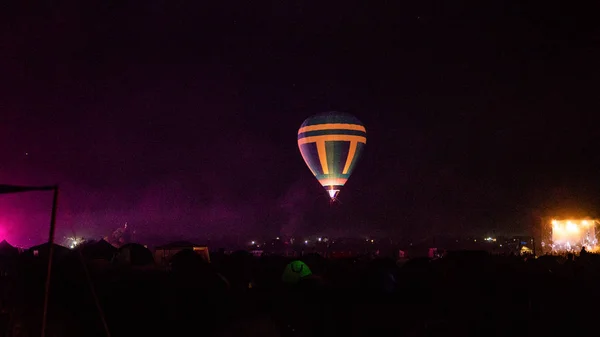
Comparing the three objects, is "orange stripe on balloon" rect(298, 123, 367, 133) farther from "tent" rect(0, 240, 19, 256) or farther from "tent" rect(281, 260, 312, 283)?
"tent" rect(0, 240, 19, 256)

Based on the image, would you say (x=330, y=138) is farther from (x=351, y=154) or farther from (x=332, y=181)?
(x=332, y=181)

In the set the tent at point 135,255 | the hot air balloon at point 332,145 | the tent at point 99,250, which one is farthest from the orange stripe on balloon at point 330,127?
the tent at point 135,255

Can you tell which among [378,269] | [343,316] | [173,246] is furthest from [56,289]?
[173,246]

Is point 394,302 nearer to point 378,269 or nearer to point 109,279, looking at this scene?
point 378,269

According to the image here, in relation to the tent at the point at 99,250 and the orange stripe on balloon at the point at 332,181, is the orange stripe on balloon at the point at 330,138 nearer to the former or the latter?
the orange stripe on balloon at the point at 332,181

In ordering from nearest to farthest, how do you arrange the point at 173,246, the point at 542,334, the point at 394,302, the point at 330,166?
the point at 542,334 → the point at 394,302 → the point at 173,246 → the point at 330,166

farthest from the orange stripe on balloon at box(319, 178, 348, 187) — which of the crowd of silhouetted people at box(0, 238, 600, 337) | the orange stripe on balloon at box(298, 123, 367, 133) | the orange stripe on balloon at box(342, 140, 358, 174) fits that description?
the crowd of silhouetted people at box(0, 238, 600, 337)

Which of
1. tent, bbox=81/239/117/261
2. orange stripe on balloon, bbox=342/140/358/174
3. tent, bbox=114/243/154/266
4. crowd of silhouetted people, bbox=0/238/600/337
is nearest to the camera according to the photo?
crowd of silhouetted people, bbox=0/238/600/337
